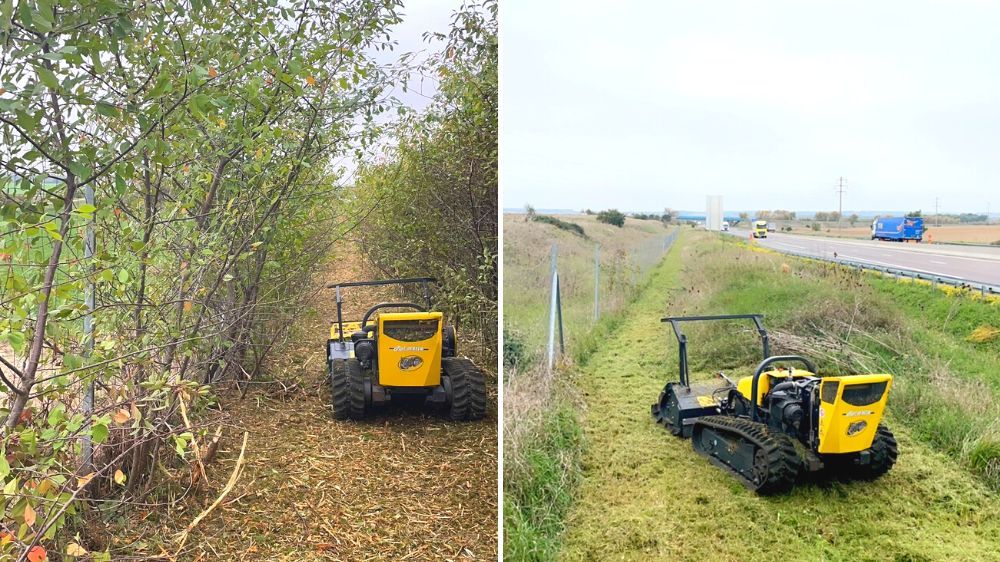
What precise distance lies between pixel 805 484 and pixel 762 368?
1.19 feet

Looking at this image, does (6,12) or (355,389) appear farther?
(355,389)

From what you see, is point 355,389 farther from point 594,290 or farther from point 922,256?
point 922,256

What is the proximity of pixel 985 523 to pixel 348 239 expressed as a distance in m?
2.76

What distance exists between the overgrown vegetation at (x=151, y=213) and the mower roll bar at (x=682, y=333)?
1.50 metres

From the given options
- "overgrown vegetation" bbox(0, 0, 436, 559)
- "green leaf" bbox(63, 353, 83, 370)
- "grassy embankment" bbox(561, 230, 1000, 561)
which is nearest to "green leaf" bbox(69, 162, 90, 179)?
"overgrown vegetation" bbox(0, 0, 436, 559)

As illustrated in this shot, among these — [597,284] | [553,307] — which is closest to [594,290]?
[597,284]

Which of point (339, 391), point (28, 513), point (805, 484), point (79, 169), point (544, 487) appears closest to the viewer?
point (79, 169)

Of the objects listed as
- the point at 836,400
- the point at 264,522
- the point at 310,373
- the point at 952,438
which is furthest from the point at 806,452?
the point at 310,373

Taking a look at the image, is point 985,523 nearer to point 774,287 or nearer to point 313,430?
point 774,287

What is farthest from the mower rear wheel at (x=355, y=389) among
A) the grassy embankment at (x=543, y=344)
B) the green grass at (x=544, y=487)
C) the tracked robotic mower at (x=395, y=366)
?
the green grass at (x=544, y=487)

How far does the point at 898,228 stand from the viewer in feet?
6.51

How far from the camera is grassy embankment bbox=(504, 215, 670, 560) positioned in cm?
247

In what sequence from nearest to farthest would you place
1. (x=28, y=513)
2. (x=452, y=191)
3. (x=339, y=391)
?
(x=28, y=513), (x=339, y=391), (x=452, y=191)

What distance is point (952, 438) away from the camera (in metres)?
1.99
